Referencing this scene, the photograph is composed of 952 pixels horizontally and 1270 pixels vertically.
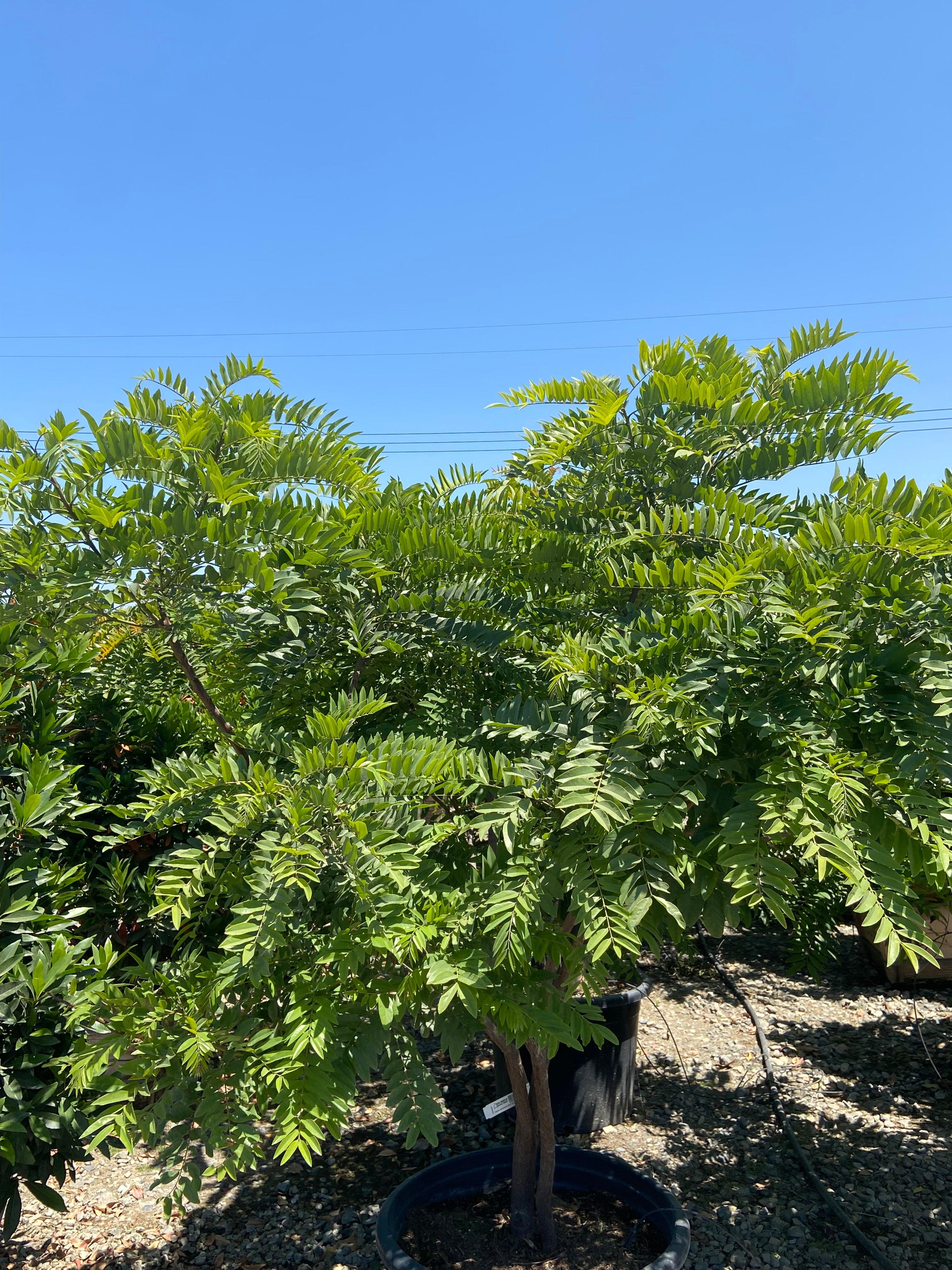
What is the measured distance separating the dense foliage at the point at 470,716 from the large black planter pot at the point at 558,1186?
0.85 metres

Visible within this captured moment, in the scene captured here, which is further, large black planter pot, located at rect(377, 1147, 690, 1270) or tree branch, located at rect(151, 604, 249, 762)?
large black planter pot, located at rect(377, 1147, 690, 1270)

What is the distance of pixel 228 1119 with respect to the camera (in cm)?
182

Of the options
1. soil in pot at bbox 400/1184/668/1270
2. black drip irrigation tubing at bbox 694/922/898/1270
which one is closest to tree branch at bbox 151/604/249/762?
soil in pot at bbox 400/1184/668/1270

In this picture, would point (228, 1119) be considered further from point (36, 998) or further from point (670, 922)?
point (670, 922)

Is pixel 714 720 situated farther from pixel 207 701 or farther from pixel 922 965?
pixel 922 965

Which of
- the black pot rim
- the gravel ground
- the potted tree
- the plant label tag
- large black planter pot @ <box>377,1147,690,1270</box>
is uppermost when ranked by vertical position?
the potted tree

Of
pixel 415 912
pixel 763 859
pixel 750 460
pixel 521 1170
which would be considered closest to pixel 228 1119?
pixel 415 912

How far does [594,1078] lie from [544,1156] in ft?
3.94

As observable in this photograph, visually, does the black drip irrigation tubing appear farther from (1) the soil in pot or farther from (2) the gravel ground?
(1) the soil in pot

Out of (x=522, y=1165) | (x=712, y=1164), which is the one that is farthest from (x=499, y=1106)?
(x=712, y=1164)

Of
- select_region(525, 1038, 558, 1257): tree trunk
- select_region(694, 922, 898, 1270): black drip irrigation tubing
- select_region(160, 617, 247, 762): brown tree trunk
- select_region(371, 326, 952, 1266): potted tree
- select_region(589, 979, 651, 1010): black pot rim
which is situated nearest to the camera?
select_region(371, 326, 952, 1266): potted tree

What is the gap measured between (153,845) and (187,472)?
1.39 metres

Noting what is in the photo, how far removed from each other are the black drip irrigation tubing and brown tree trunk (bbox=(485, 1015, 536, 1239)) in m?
1.16

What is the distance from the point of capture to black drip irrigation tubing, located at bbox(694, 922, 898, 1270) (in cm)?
298
